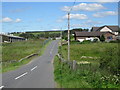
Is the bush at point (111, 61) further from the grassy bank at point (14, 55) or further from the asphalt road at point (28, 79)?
the grassy bank at point (14, 55)

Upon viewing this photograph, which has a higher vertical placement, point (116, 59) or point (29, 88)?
point (116, 59)

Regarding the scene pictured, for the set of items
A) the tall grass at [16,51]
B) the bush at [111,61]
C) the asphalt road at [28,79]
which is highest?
the bush at [111,61]

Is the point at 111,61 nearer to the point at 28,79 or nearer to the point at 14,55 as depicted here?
the point at 28,79

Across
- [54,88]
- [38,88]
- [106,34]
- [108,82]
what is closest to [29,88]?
[38,88]

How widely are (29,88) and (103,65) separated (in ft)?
22.7

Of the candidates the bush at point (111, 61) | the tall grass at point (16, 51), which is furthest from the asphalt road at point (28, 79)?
the tall grass at point (16, 51)

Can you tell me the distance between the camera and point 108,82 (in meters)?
12.5

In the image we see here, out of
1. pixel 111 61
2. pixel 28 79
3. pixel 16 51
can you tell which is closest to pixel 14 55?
pixel 16 51

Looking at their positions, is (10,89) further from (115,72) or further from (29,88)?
(115,72)

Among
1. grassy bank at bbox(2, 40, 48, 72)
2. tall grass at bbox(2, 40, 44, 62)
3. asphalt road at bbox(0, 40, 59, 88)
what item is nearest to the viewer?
asphalt road at bbox(0, 40, 59, 88)

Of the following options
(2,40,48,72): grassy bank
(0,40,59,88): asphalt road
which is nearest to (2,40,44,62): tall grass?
(2,40,48,72): grassy bank

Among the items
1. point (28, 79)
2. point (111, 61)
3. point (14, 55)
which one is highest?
point (111, 61)

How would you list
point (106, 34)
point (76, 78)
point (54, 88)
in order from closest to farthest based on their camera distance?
point (54, 88)
point (76, 78)
point (106, 34)

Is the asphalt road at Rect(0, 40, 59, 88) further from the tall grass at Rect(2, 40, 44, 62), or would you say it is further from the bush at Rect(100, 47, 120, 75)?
the tall grass at Rect(2, 40, 44, 62)
